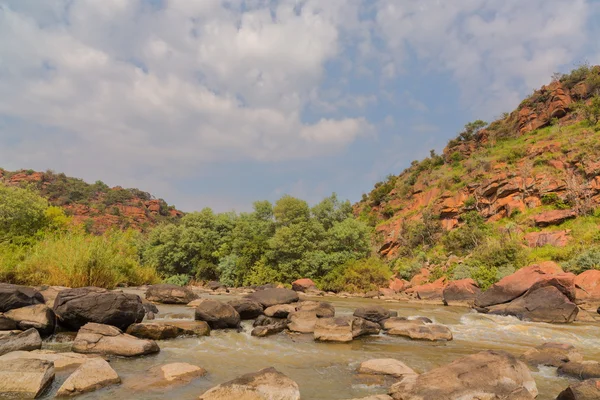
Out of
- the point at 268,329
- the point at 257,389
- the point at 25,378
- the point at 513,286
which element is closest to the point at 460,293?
the point at 513,286

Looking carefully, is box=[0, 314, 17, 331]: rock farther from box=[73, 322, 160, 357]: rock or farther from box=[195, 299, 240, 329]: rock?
box=[195, 299, 240, 329]: rock

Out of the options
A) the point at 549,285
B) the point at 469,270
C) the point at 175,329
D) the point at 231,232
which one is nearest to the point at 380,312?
the point at 175,329

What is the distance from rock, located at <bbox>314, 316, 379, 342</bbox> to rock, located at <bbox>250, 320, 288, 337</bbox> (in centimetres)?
161

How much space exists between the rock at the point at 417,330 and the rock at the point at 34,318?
10863 millimetres

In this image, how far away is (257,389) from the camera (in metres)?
6.16

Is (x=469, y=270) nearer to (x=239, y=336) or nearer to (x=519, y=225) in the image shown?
(x=519, y=225)

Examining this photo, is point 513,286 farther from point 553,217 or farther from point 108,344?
point 108,344

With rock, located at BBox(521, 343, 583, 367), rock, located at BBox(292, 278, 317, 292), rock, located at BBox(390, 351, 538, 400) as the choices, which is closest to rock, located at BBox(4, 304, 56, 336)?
rock, located at BBox(390, 351, 538, 400)

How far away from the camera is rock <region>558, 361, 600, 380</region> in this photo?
8.11 meters

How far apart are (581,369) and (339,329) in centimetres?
642

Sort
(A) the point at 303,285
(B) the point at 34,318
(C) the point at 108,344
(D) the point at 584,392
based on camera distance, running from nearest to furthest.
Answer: (D) the point at 584,392 < (C) the point at 108,344 < (B) the point at 34,318 < (A) the point at 303,285

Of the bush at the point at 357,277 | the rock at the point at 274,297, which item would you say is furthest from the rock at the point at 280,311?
the bush at the point at 357,277

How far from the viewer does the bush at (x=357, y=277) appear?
3325 cm

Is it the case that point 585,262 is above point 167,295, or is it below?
above
